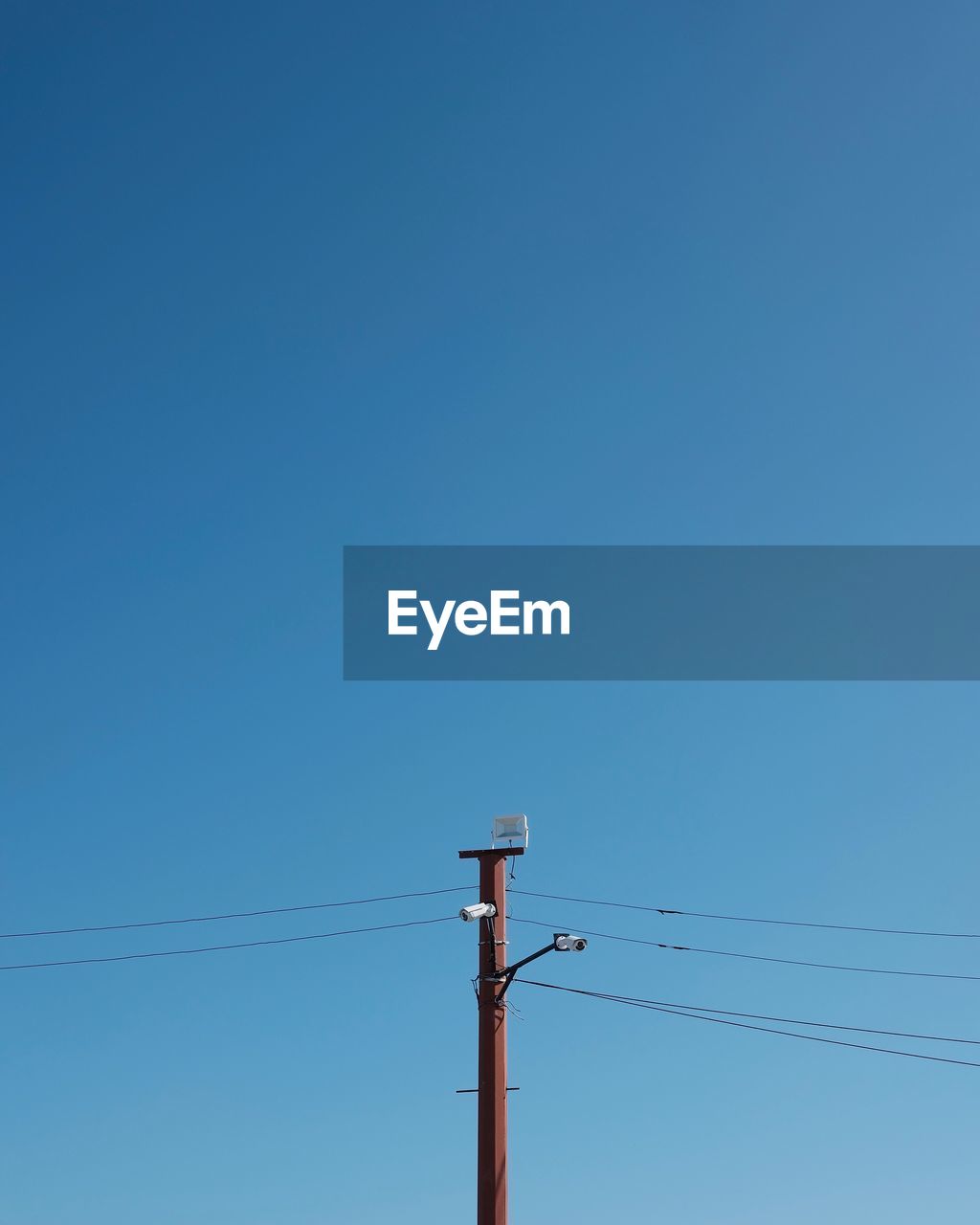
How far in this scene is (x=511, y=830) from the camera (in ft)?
89.0

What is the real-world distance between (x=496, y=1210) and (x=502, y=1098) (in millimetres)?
1934

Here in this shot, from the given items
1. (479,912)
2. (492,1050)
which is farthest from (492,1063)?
(479,912)

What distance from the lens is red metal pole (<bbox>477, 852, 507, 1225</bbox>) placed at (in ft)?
80.6

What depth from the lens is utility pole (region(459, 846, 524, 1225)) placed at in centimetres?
2458

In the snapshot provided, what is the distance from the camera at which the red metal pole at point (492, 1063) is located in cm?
2456

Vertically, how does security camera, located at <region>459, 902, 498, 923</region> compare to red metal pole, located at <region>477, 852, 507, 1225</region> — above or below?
above

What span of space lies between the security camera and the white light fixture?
131 centimetres

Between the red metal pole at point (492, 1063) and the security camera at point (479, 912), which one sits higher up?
the security camera at point (479, 912)

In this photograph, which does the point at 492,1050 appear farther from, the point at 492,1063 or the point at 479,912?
the point at 479,912

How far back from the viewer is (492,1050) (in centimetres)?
2548

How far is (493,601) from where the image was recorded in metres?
31.8

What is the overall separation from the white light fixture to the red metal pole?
0.36 metres

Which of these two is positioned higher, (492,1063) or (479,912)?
(479,912)

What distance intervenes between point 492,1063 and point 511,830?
454cm
